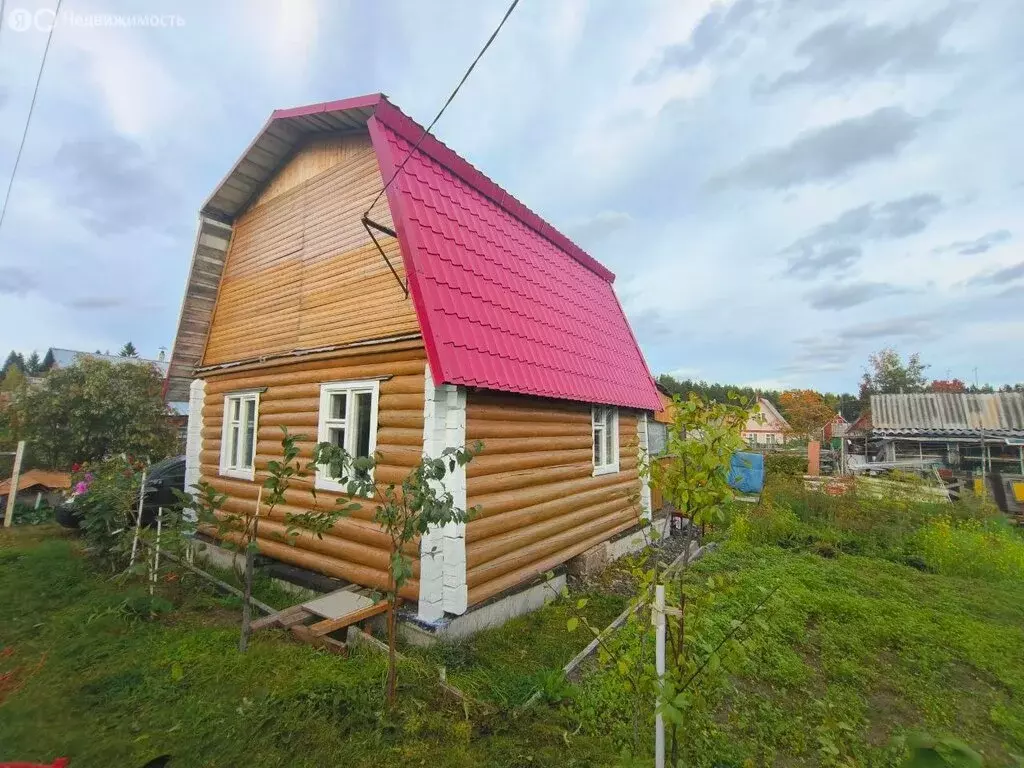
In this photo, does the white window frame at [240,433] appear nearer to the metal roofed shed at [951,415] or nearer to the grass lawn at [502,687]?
the grass lawn at [502,687]

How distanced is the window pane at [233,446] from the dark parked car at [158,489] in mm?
3271

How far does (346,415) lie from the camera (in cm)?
644

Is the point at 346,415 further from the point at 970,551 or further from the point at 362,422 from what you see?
the point at 970,551

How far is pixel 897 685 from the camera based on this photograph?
15.3 feet

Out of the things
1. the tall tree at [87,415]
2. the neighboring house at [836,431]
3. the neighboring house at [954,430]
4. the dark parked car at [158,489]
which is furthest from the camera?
the neighboring house at [836,431]

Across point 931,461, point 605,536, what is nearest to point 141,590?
point 605,536

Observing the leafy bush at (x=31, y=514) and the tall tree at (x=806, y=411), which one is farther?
the tall tree at (x=806, y=411)

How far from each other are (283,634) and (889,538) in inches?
462

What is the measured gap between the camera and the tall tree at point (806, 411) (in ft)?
144

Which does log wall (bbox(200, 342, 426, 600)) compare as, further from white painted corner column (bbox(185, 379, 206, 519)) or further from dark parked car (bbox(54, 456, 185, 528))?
dark parked car (bbox(54, 456, 185, 528))

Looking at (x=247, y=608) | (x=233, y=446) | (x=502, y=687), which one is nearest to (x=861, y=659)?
(x=502, y=687)

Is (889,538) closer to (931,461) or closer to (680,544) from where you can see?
(680,544)

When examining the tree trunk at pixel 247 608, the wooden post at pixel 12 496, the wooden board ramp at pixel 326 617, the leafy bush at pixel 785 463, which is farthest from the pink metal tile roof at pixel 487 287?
the wooden post at pixel 12 496

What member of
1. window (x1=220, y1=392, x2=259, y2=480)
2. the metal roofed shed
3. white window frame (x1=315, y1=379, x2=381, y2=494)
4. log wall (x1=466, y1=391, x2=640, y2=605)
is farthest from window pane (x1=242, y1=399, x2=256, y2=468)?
the metal roofed shed
